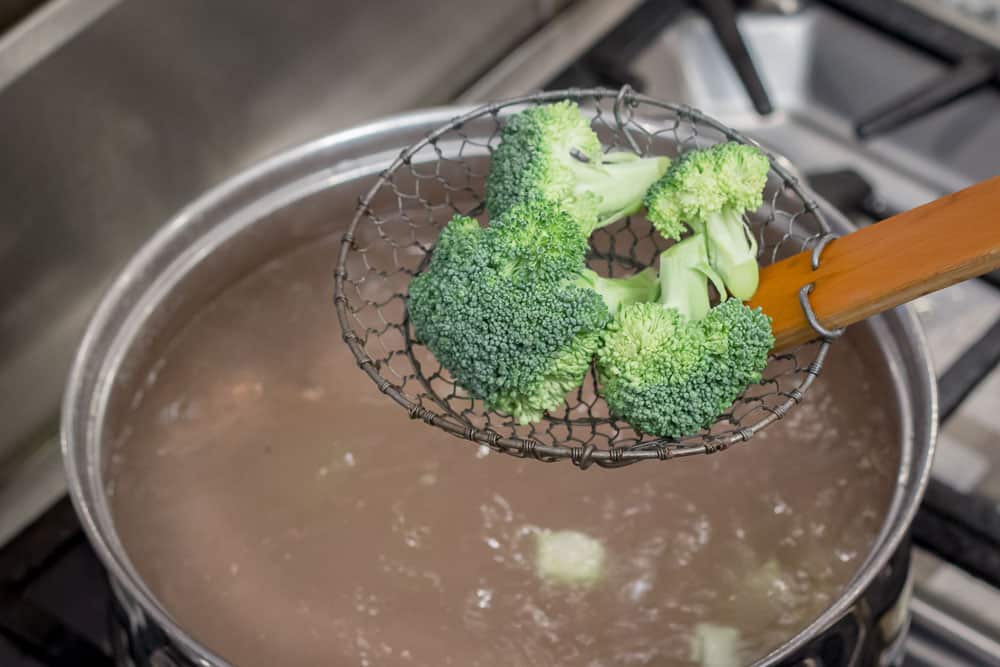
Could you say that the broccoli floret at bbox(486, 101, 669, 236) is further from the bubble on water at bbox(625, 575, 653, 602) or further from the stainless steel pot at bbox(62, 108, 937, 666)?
A: the bubble on water at bbox(625, 575, 653, 602)

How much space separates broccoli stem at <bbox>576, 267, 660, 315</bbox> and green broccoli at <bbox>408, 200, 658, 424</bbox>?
0.03m

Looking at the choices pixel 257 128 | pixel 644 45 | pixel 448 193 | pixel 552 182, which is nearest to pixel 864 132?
pixel 644 45

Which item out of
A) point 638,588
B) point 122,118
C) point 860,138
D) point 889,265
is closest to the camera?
point 889,265

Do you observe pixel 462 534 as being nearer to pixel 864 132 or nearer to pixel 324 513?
pixel 324 513

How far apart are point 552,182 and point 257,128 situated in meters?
0.66

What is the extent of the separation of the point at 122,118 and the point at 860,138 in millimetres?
879

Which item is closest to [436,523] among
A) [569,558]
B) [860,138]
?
[569,558]

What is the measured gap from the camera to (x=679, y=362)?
861 mm

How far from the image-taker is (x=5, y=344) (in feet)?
4.35

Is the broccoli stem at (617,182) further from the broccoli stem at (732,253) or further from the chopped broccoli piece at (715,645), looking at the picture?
the chopped broccoli piece at (715,645)

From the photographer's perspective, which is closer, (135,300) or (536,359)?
(536,359)

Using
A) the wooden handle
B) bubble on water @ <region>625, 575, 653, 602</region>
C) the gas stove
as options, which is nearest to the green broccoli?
the wooden handle

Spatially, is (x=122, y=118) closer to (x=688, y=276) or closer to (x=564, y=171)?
(x=564, y=171)

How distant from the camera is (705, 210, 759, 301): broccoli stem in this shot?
0.93 metres
